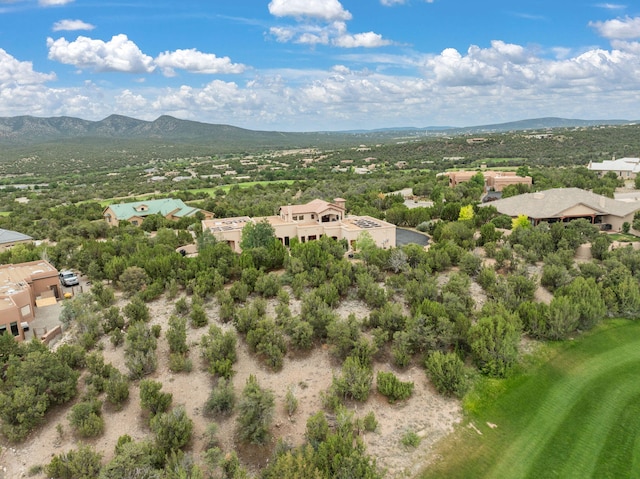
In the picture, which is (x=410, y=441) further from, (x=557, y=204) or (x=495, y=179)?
(x=495, y=179)

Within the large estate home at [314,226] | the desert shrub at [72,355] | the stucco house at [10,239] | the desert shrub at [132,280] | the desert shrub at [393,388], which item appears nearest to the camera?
the desert shrub at [393,388]

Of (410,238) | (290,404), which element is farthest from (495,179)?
(290,404)

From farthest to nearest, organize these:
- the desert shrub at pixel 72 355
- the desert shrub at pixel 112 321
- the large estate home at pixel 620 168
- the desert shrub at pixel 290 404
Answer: the large estate home at pixel 620 168, the desert shrub at pixel 112 321, the desert shrub at pixel 72 355, the desert shrub at pixel 290 404

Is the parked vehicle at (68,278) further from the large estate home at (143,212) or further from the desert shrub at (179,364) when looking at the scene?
the large estate home at (143,212)

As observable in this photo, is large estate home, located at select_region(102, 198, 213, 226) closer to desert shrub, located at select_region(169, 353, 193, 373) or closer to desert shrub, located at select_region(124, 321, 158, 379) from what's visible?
desert shrub, located at select_region(124, 321, 158, 379)

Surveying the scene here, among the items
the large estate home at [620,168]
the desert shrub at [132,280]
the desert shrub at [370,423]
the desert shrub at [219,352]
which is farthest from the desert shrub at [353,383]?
the large estate home at [620,168]

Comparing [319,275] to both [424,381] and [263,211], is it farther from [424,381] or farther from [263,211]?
[263,211]
